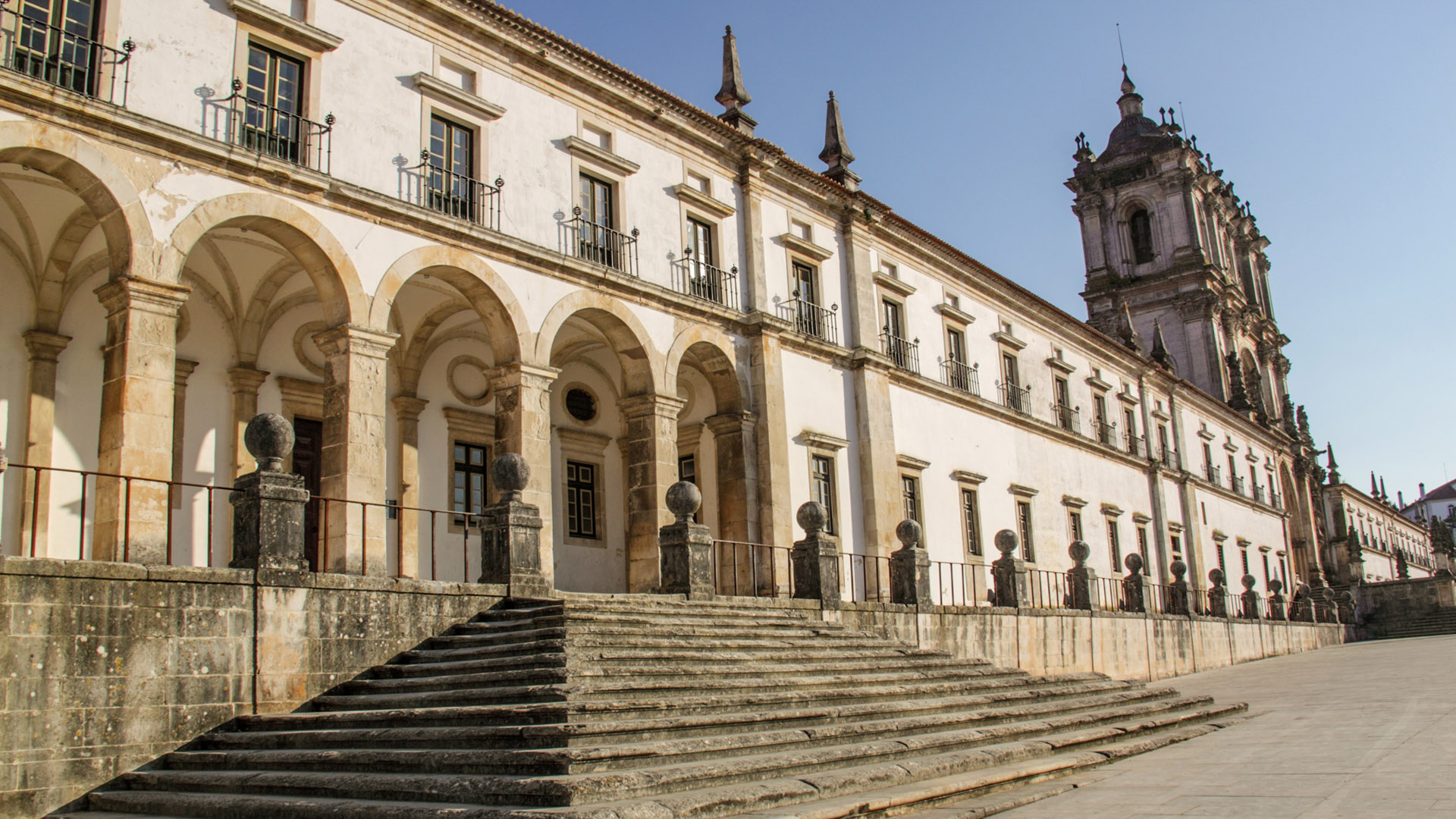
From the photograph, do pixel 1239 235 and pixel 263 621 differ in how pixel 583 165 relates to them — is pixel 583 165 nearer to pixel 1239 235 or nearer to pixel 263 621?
pixel 263 621

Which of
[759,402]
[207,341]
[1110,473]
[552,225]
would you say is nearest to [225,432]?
[207,341]

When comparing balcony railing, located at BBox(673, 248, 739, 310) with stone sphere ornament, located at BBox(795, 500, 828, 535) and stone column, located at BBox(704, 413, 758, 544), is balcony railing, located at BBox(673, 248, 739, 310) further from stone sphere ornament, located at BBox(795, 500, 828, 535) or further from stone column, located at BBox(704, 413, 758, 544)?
stone sphere ornament, located at BBox(795, 500, 828, 535)

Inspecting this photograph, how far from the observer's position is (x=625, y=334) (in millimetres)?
17078

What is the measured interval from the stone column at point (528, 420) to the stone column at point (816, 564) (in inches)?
140

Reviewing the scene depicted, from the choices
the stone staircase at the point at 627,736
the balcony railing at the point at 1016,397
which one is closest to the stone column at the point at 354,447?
the stone staircase at the point at 627,736

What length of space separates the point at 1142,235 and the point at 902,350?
30908 millimetres

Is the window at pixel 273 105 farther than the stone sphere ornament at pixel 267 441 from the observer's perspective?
Yes

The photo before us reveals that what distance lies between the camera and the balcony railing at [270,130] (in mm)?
12555

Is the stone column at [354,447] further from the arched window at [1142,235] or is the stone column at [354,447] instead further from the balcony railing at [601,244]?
the arched window at [1142,235]

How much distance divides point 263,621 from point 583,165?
9.06 metres

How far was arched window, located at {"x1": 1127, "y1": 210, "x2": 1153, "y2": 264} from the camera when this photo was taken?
49.4m

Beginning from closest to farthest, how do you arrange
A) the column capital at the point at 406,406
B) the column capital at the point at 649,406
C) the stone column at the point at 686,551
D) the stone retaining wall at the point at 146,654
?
the stone retaining wall at the point at 146,654 < the stone column at the point at 686,551 < the column capital at the point at 649,406 < the column capital at the point at 406,406

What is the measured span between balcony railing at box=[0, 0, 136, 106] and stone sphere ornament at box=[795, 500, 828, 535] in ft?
31.9

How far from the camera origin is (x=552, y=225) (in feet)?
53.2
